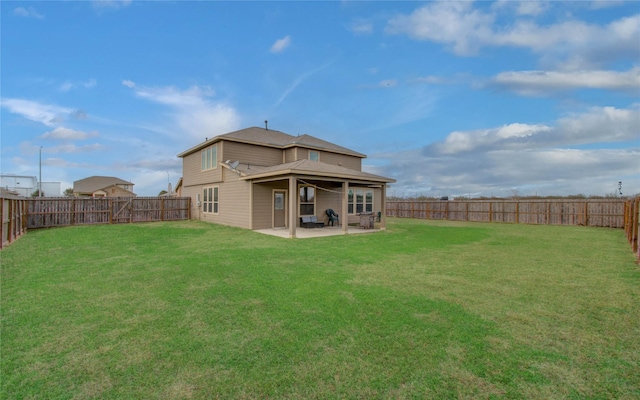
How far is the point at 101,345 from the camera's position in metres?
2.92

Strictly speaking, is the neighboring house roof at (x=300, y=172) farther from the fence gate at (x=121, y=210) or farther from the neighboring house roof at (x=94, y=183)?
the neighboring house roof at (x=94, y=183)

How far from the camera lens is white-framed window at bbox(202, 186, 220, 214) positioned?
16547mm

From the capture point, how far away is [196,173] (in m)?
18.6

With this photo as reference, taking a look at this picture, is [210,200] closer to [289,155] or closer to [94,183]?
[289,155]

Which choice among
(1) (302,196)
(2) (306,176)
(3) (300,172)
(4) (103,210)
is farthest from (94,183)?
(3) (300,172)

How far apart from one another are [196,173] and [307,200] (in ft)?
26.4

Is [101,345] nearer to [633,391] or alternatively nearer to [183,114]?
[633,391]

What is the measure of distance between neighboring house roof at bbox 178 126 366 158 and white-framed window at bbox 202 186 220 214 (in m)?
2.58

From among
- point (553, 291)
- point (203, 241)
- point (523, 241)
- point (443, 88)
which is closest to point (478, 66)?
point (443, 88)

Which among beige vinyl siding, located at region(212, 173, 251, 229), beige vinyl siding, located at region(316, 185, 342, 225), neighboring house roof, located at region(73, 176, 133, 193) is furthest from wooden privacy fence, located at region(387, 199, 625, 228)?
neighboring house roof, located at region(73, 176, 133, 193)

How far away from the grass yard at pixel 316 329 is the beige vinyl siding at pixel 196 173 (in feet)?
32.2

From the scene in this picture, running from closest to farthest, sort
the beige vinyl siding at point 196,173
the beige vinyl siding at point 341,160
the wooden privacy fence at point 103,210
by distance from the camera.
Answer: the wooden privacy fence at point 103,210, the beige vinyl siding at point 196,173, the beige vinyl siding at point 341,160

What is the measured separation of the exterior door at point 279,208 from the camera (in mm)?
14406

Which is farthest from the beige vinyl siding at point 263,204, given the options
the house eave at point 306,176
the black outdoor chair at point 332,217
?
the black outdoor chair at point 332,217
